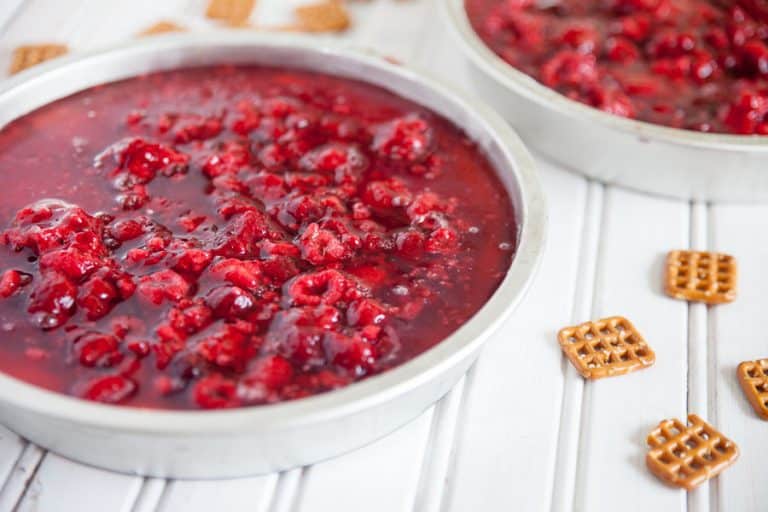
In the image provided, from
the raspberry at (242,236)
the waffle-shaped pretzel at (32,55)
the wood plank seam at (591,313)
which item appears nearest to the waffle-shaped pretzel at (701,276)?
the wood plank seam at (591,313)

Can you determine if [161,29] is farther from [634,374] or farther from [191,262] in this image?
[634,374]

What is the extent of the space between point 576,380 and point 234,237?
745 mm

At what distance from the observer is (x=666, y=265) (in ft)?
6.88

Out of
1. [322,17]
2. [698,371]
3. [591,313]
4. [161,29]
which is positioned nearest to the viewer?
[698,371]

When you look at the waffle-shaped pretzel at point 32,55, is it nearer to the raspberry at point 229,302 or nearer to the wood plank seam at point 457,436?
the raspberry at point 229,302

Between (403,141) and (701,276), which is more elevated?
(403,141)

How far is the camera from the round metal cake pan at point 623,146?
2148mm

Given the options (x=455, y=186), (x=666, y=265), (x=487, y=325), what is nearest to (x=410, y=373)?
(x=487, y=325)

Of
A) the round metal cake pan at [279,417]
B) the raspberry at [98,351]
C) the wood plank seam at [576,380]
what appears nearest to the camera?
the round metal cake pan at [279,417]

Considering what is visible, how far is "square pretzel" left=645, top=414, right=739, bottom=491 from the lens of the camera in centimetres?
163

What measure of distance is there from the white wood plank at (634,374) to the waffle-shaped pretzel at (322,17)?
3.36 feet

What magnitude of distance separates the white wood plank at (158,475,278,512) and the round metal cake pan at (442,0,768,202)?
3.78ft

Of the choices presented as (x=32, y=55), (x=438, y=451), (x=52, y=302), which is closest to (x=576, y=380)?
(x=438, y=451)

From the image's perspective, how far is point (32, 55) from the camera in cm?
252
